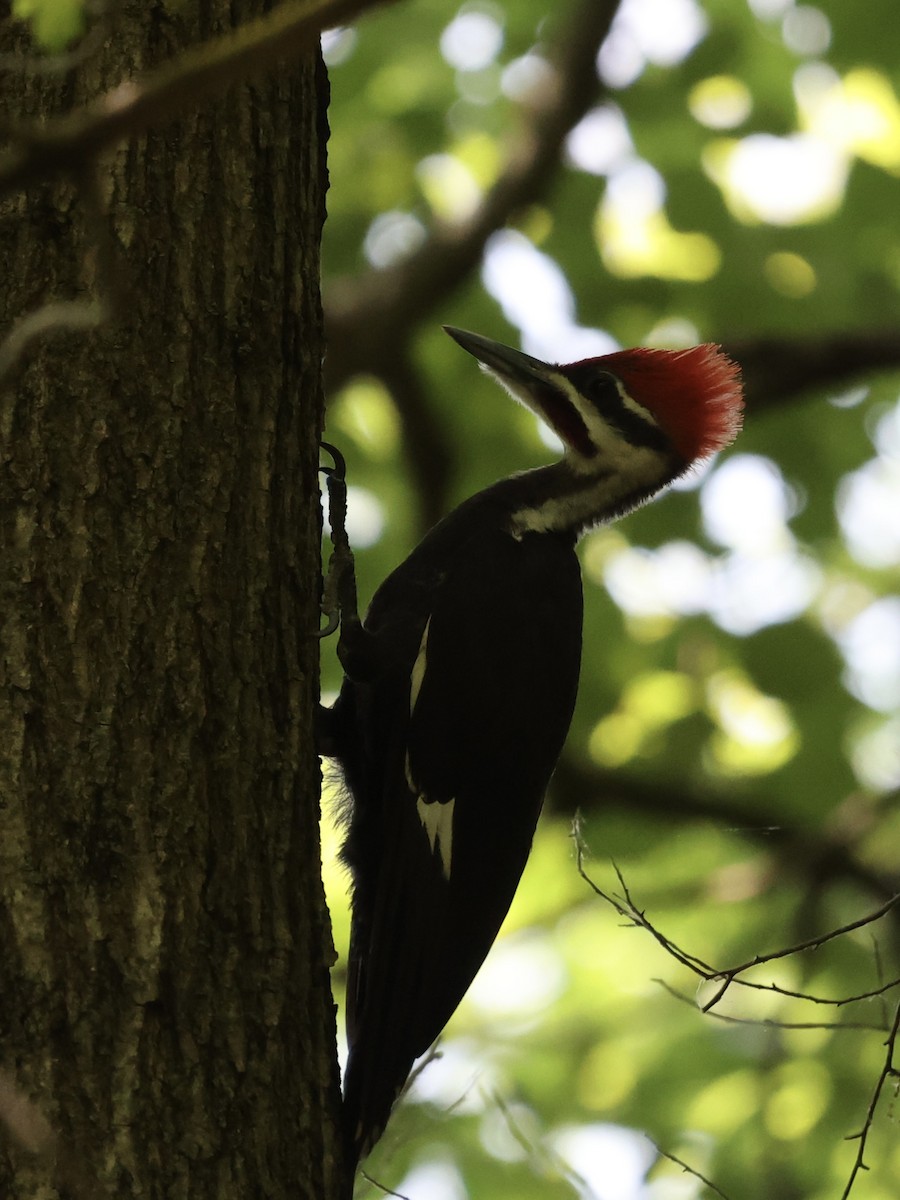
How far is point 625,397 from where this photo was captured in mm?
2891

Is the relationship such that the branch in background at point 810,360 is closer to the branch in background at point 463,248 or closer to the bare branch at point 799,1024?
the branch in background at point 463,248

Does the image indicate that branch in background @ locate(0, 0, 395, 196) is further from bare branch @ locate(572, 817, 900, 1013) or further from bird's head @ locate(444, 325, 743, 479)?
bird's head @ locate(444, 325, 743, 479)

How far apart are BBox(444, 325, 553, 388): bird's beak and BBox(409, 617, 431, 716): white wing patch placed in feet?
2.16

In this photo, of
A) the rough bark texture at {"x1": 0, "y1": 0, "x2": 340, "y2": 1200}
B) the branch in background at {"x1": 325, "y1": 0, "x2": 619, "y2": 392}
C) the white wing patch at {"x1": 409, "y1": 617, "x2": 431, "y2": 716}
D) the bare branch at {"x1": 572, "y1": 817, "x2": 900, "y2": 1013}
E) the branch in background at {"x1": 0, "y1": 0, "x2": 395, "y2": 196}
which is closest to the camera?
the branch in background at {"x1": 0, "y1": 0, "x2": 395, "y2": 196}

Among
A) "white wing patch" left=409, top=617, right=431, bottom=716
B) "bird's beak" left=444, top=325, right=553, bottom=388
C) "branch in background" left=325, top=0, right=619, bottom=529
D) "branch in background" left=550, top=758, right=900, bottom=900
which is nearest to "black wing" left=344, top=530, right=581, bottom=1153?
"white wing patch" left=409, top=617, right=431, bottom=716

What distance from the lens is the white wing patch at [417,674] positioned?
7.89 ft

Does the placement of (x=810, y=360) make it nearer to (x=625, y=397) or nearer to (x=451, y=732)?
(x=625, y=397)

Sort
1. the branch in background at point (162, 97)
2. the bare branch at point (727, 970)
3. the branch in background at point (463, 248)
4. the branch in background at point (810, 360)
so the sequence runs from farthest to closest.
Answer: the branch in background at point (463, 248)
the branch in background at point (810, 360)
the bare branch at point (727, 970)
the branch in background at point (162, 97)

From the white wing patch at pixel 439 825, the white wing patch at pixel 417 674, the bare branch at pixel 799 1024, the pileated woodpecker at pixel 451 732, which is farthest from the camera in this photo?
the white wing patch at pixel 417 674

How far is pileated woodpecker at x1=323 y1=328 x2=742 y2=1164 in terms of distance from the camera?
218 centimetres

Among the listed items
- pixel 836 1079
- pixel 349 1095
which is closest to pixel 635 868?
pixel 836 1079

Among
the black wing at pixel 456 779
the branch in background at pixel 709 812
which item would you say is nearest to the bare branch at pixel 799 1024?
the black wing at pixel 456 779

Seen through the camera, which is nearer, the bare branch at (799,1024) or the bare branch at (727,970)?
the bare branch at (727,970)

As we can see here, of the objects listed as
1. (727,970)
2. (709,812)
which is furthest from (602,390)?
(709,812)
